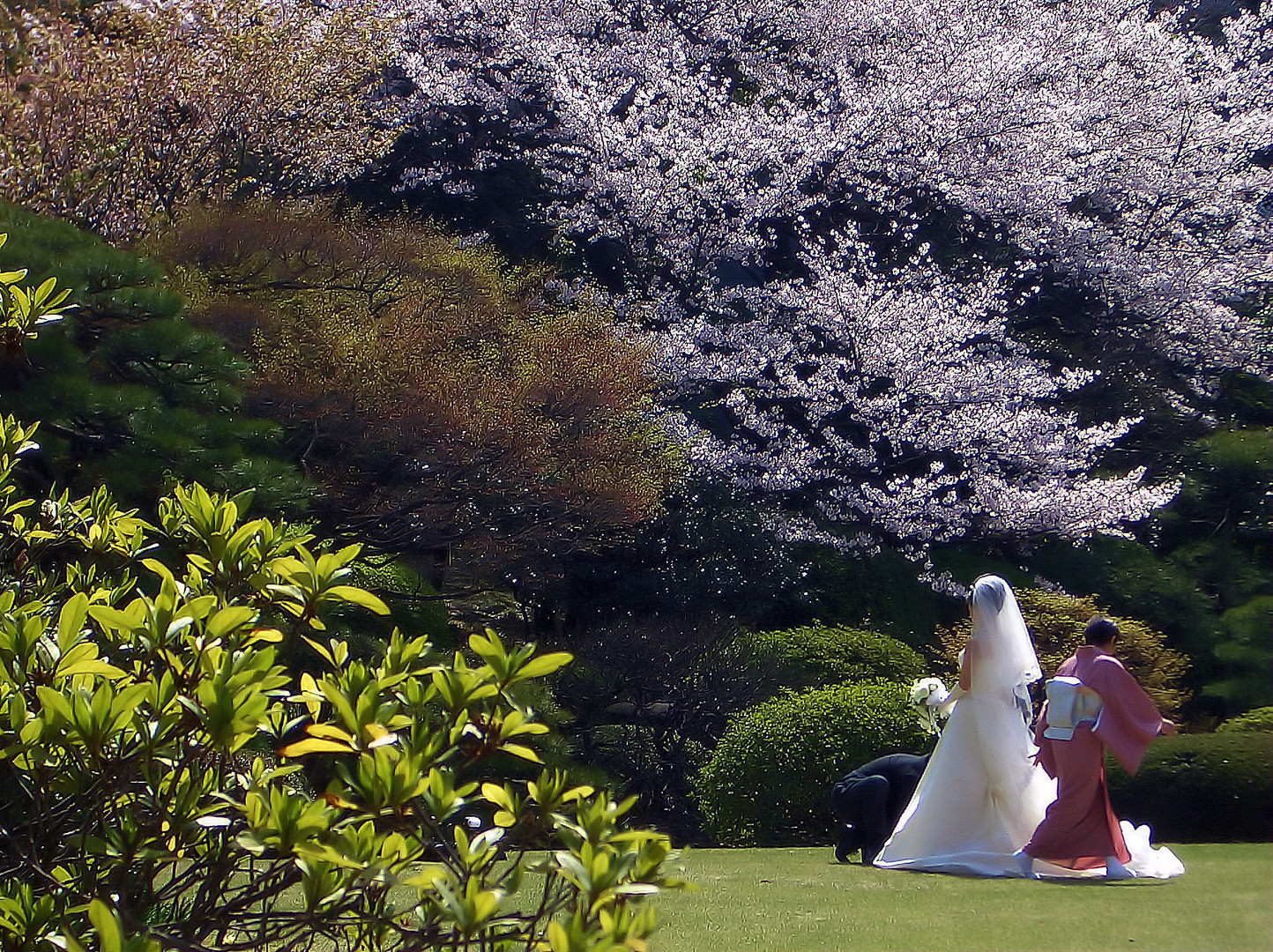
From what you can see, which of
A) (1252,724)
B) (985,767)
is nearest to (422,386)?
(985,767)

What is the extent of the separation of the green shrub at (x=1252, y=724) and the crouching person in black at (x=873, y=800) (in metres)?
3.44

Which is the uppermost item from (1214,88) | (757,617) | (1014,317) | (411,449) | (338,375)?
(1214,88)

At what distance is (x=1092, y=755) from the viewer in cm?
595

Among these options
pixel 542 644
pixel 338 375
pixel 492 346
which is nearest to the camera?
pixel 338 375

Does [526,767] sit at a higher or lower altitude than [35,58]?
lower

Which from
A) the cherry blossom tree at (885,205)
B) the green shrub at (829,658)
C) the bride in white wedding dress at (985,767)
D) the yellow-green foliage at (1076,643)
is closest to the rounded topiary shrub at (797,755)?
the green shrub at (829,658)

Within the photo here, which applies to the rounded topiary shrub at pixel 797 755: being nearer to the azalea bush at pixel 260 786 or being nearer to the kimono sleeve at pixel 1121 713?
the kimono sleeve at pixel 1121 713

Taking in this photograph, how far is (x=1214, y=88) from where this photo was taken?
1473 centimetres

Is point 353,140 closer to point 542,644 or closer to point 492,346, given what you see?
point 492,346

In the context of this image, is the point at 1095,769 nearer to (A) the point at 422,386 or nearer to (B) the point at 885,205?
(A) the point at 422,386

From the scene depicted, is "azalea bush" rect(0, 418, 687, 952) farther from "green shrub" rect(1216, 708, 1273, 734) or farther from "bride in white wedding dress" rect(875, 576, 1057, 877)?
"green shrub" rect(1216, 708, 1273, 734)

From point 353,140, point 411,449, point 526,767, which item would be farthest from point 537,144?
point 526,767

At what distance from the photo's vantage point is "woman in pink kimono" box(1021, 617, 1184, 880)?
19.3ft

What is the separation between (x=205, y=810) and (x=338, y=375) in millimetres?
7661
